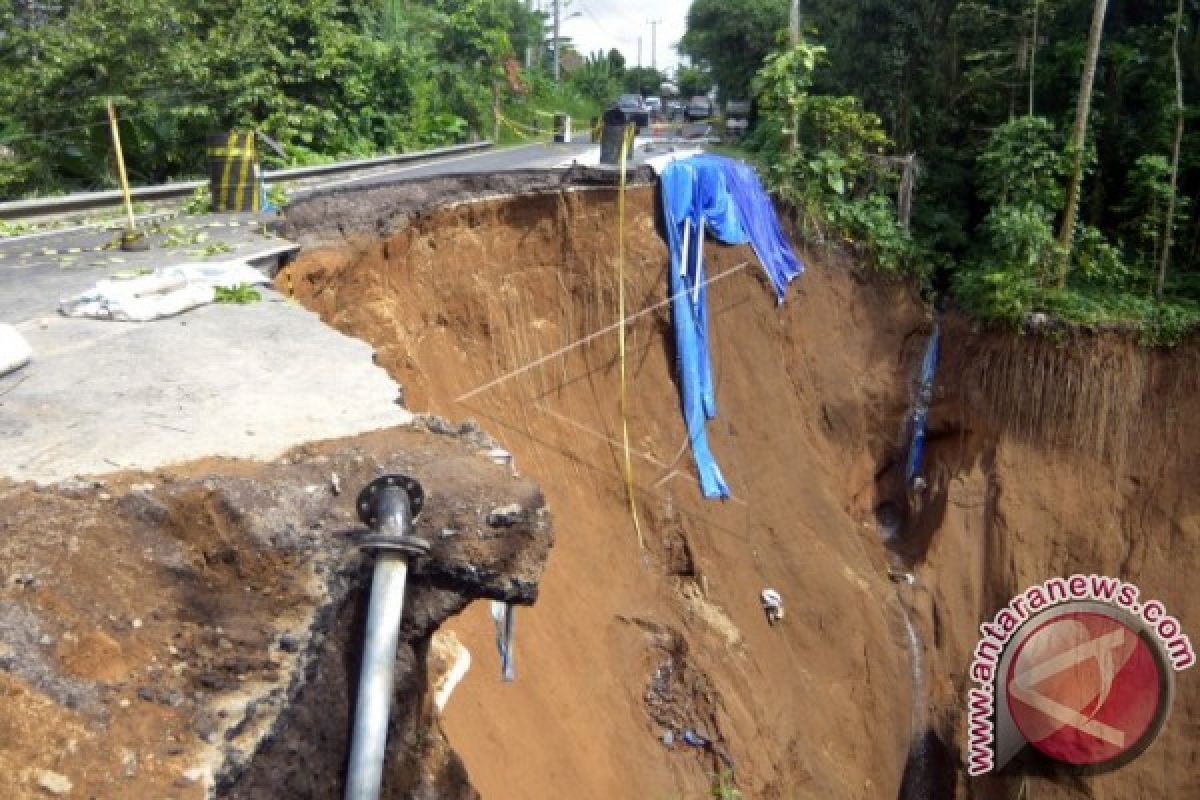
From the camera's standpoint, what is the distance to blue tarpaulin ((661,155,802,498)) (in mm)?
12266

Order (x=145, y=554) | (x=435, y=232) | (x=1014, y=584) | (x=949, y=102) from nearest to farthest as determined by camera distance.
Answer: (x=145, y=554)
(x=435, y=232)
(x=1014, y=584)
(x=949, y=102)

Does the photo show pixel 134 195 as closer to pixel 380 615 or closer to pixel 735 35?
pixel 380 615

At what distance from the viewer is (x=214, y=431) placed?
16.0 ft

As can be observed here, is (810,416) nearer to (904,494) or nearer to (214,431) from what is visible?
(904,494)

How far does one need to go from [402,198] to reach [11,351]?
5.38m

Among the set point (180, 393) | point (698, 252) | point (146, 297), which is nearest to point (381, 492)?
point (180, 393)

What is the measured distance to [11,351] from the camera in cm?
560

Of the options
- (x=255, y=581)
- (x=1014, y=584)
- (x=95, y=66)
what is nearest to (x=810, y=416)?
(x=1014, y=584)

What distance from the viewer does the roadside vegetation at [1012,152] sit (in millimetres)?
13438

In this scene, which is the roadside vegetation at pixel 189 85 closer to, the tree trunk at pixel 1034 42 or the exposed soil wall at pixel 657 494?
the exposed soil wall at pixel 657 494

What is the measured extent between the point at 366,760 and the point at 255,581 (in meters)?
0.98

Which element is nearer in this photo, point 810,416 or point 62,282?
point 62,282

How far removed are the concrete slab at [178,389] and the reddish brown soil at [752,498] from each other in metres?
2.36

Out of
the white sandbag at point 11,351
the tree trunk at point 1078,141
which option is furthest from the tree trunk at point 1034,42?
the white sandbag at point 11,351
